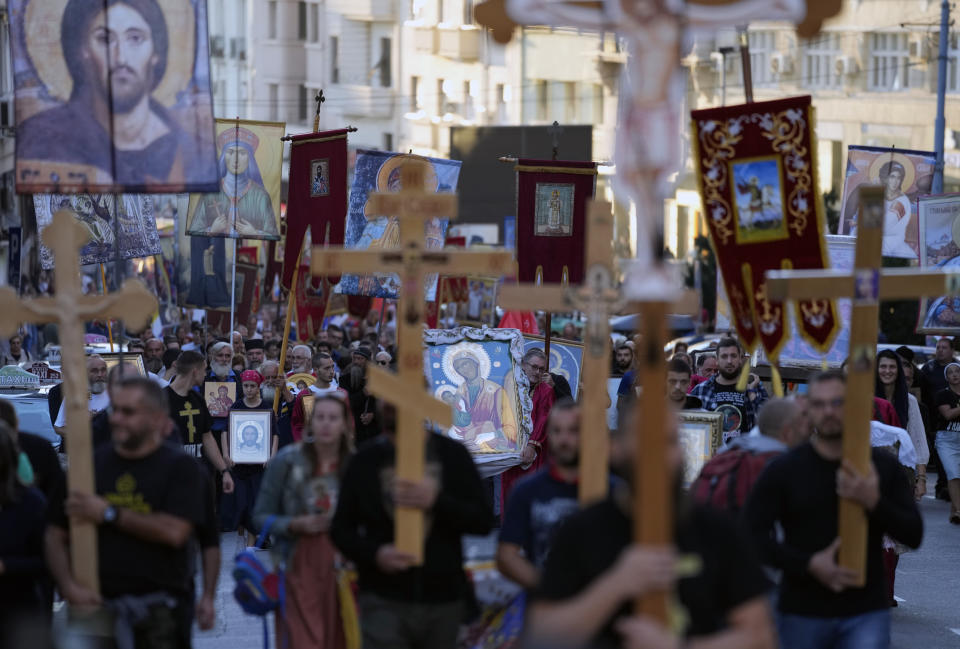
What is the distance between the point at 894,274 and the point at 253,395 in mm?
9043

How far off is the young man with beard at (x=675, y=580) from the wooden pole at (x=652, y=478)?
0.10 meters

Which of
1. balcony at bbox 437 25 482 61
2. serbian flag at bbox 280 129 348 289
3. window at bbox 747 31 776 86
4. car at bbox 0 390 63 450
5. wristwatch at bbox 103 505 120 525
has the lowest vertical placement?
car at bbox 0 390 63 450

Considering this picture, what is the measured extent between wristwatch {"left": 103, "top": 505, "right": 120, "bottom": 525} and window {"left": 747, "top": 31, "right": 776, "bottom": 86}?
46488 mm

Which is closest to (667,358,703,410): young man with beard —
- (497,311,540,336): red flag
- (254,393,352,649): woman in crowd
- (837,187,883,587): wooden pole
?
(254,393,352,649): woman in crowd

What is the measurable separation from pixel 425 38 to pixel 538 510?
55858 millimetres

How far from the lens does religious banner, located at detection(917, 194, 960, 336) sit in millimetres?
20781

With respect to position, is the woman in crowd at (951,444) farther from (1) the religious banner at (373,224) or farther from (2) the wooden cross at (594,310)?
(2) the wooden cross at (594,310)

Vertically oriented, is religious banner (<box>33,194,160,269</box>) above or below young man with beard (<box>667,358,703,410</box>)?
above

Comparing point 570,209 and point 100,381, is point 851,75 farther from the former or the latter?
point 100,381

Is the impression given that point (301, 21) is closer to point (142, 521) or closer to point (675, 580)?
point (142, 521)

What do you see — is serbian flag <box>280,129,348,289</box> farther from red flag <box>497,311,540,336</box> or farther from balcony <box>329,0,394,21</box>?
balcony <box>329,0,394,21</box>

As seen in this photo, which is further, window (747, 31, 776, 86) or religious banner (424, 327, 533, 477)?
window (747, 31, 776, 86)

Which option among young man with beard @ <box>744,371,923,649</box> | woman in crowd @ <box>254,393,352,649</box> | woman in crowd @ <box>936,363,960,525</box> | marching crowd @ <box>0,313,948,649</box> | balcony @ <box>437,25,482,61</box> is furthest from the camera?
balcony @ <box>437,25,482,61</box>

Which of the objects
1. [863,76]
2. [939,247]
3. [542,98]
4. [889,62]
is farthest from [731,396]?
[542,98]
